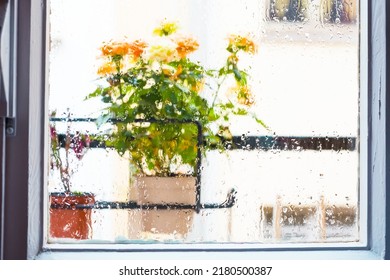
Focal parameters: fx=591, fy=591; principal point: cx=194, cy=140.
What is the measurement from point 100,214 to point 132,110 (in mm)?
264

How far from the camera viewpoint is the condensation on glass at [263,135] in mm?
1410

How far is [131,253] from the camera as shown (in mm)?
1258

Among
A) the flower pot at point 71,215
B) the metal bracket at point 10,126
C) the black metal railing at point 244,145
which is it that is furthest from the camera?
the black metal railing at point 244,145

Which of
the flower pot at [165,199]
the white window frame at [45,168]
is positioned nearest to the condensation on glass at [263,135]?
the flower pot at [165,199]

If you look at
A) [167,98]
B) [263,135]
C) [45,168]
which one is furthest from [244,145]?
[45,168]

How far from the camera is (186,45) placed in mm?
1477

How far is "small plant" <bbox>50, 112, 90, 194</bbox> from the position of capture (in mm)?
1383

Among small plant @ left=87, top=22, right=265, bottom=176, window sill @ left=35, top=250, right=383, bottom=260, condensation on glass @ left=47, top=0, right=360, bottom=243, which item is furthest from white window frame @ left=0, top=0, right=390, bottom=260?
small plant @ left=87, top=22, right=265, bottom=176

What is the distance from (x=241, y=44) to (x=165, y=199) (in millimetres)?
423

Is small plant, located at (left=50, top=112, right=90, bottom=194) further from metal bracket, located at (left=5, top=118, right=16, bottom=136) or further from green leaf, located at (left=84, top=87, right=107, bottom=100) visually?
metal bracket, located at (left=5, top=118, right=16, bottom=136)

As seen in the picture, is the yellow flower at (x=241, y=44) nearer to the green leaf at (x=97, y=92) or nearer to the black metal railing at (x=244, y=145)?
the black metal railing at (x=244, y=145)

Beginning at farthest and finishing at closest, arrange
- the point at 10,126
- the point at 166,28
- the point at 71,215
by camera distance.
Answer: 1. the point at 166,28
2. the point at 71,215
3. the point at 10,126

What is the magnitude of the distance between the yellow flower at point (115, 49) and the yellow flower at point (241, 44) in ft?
0.84

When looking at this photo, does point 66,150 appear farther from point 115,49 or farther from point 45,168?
point 115,49
